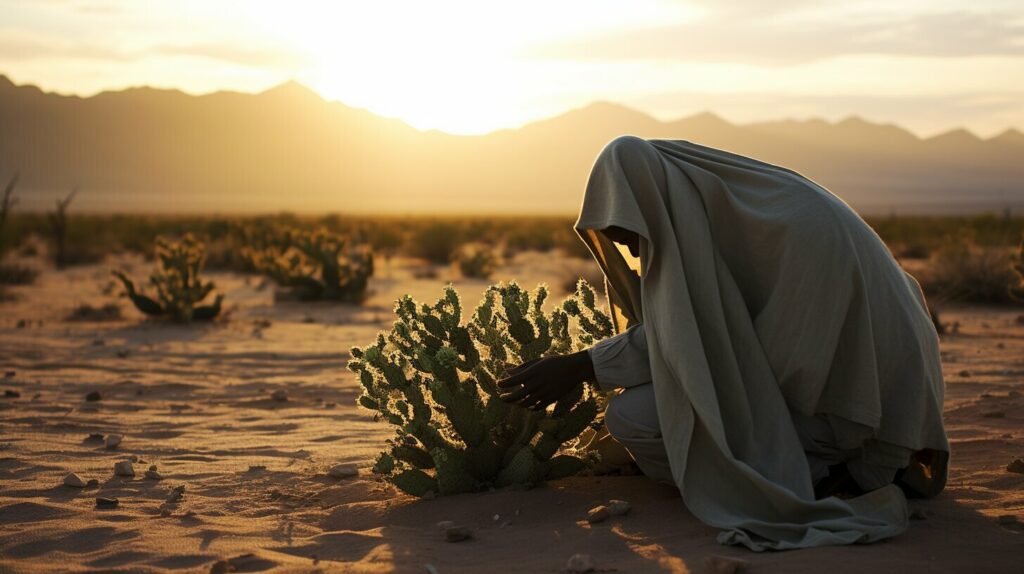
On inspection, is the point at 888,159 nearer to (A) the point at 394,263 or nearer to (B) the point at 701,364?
(A) the point at 394,263

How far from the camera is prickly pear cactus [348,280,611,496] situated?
14.4 feet

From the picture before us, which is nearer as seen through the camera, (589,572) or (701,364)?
(589,572)

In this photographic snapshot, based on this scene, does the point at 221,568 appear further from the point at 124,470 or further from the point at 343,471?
the point at 124,470

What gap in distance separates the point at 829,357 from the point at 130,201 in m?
116

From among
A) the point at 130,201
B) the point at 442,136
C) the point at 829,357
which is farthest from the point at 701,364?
the point at 442,136

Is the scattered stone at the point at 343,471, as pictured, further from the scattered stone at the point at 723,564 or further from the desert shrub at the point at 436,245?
the desert shrub at the point at 436,245

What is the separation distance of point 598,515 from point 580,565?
0.62 meters

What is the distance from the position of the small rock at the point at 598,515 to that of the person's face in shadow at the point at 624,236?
98 cm

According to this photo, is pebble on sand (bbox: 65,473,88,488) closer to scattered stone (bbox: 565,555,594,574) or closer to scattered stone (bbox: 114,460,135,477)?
scattered stone (bbox: 114,460,135,477)

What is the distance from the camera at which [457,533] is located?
3.82 metres

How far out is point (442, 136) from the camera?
570 feet

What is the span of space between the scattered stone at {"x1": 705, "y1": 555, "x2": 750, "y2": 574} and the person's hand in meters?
0.91

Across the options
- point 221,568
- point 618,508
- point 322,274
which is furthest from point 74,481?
point 322,274

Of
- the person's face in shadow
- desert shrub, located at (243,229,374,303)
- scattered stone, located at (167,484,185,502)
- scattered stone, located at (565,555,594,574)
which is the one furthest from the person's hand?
desert shrub, located at (243,229,374,303)
